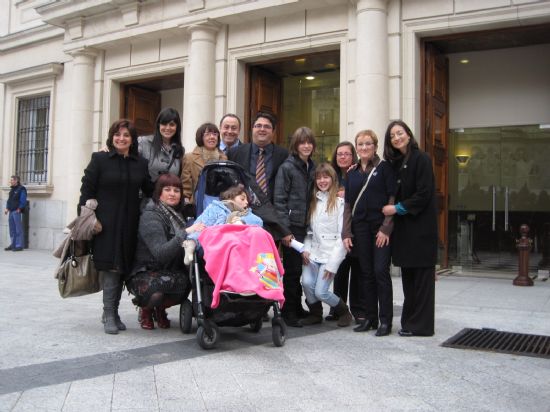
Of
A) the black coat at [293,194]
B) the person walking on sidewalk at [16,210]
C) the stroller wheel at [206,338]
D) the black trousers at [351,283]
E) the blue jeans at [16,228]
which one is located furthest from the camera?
the blue jeans at [16,228]

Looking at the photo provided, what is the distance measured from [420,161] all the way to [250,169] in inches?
68.8

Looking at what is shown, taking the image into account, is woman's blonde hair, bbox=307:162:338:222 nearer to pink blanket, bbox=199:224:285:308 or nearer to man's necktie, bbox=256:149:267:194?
man's necktie, bbox=256:149:267:194

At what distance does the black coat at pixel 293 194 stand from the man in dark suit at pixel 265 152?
170 mm

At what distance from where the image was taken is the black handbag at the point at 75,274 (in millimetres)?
5387

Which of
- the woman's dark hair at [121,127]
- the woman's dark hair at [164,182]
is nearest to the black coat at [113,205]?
the woman's dark hair at [121,127]

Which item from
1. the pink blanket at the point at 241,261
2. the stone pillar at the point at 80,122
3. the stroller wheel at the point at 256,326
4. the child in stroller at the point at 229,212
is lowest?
the stroller wheel at the point at 256,326

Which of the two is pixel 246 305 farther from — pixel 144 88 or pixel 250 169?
pixel 144 88

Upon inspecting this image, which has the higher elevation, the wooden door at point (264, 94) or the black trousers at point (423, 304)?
the wooden door at point (264, 94)

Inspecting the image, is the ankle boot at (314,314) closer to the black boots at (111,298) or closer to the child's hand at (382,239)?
the child's hand at (382,239)

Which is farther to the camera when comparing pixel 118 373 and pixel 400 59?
pixel 400 59

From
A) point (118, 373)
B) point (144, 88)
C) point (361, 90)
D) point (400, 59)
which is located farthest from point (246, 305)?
point (144, 88)

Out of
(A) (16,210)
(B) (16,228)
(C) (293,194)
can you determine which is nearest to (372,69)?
(C) (293,194)

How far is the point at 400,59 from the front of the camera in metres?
10.3

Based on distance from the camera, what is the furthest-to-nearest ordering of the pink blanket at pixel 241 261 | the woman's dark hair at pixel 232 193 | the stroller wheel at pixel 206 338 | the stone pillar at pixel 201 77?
the stone pillar at pixel 201 77, the woman's dark hair at pixel 232 193, the stroller wheel at pixel 206 338, the pink blanket at pixel 241 261
